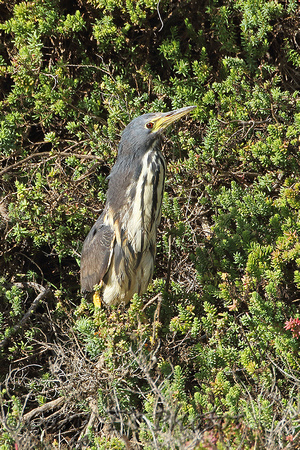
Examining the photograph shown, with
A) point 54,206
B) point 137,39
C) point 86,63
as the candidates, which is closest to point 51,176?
point 54,206

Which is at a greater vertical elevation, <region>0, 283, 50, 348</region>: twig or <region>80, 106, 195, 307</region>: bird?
<region>80, 106, 195, 307</region>: bird

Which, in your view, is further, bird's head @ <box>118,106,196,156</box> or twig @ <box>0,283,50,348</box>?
twig @ <box>0,283,50,348</box>

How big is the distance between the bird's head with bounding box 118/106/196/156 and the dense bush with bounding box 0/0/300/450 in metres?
0.49

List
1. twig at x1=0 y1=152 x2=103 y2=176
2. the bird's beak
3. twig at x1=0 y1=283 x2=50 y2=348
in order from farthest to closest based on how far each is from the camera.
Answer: twig at x1=0 y1=152 x2=103 y2=176, twig at x1=0 y1=283 x2=50 y2=348, the bird's beak

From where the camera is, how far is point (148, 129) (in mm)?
4082

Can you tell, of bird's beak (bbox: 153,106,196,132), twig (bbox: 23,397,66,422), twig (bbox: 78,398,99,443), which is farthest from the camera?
bird's beak (bbox: 153,106,196,132)

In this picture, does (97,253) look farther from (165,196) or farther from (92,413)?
(92,413)

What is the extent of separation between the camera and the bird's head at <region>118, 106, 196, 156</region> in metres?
4.08

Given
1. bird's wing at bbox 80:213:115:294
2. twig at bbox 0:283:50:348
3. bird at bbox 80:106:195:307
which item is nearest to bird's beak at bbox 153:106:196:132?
bird at bbox 80:106:195:307

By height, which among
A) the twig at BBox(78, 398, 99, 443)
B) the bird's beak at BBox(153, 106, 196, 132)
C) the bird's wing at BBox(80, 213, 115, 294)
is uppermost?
the bird's beak at BBox(153, 106, 196, 132)

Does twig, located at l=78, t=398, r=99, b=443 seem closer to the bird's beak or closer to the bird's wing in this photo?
the bird's wing

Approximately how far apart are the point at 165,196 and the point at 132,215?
473mm

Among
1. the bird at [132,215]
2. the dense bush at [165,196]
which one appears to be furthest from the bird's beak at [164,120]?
the dense bush at [165,196]

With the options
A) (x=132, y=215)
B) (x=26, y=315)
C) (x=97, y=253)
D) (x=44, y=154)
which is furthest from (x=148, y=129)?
(x=26, y=315)
